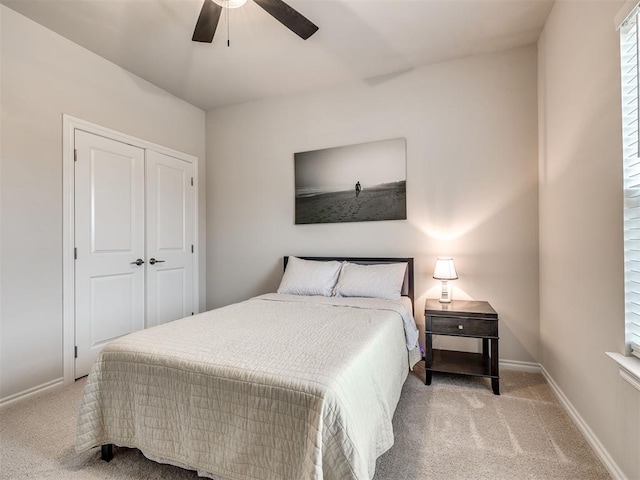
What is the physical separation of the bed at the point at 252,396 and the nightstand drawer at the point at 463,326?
59 cm

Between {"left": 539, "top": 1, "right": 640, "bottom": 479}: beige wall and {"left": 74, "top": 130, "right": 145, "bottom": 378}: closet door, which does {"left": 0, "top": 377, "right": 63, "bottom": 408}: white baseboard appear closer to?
{"left": 74, "top": 130, "right": 145, "bottom": 378}: closet door

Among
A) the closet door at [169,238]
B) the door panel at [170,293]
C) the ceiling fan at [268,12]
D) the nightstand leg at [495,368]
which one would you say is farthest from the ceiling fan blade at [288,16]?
the door panel at [170,293]

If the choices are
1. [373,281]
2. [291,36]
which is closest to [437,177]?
[373,281]

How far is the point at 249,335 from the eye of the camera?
1737 millimetres

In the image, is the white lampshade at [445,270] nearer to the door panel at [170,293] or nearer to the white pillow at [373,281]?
the white pillow at [373,281]

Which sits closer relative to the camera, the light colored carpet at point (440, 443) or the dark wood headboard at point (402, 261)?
the light colored carpet at point (440, 443)

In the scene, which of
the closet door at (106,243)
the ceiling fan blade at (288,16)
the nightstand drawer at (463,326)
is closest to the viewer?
the ceiling fan blade at (288,16)

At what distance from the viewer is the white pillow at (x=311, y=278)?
9.67 feet

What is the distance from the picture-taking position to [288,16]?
1953 mm

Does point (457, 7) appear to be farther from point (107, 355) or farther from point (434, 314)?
point (107, 355)

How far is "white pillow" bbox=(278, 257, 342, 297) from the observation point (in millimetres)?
2947

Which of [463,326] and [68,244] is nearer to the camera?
[463,326]

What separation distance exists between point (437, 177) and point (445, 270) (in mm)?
905

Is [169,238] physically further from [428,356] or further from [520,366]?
[520,366]
